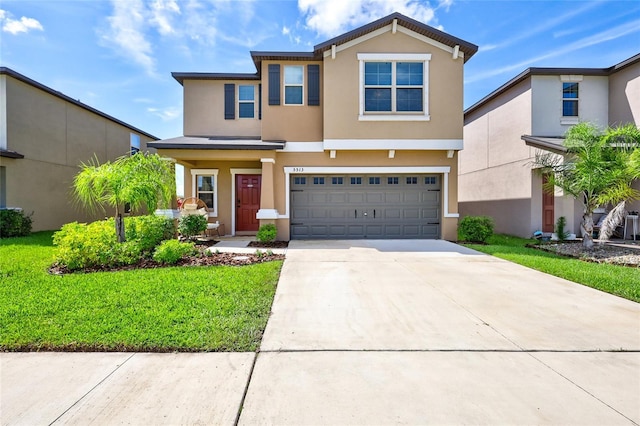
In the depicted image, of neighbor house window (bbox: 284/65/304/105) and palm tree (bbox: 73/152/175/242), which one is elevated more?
neighbor house window (bbox: 284/65/304/105)

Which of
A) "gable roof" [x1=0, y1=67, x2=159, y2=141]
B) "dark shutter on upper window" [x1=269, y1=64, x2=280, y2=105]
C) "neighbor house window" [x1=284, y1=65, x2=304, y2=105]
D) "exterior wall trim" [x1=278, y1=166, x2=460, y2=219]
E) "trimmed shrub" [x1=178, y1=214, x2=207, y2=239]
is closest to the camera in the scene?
"trimmed shrub" [x1=178, y1=214, x2=207, y2=239]

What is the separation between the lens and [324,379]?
2.73m

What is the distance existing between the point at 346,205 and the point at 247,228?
172 inches

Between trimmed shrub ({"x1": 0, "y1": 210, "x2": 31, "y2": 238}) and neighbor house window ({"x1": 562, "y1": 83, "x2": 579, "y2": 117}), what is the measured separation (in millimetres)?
21339

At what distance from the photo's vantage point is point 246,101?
41.4ft

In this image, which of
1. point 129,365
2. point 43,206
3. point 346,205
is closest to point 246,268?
point 129,365

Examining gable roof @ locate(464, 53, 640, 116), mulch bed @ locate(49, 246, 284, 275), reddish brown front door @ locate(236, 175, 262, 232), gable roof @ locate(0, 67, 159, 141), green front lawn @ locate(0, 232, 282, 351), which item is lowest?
green front lawn @ locate(0, 232, 282, 351)

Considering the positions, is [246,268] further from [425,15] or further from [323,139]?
[425,15]

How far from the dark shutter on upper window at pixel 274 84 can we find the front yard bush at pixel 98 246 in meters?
6.08

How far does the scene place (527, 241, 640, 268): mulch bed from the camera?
770cm

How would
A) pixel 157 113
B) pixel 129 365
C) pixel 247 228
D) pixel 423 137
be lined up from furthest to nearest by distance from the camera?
pixel 157 113 < pixel 247 228 < pixel 423 137 < pixel 129 365

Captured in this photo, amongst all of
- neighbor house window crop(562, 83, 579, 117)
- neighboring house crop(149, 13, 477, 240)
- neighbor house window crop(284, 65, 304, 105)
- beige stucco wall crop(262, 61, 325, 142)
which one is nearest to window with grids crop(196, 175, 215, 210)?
neighboring house crop(149, 13, 477, 240)

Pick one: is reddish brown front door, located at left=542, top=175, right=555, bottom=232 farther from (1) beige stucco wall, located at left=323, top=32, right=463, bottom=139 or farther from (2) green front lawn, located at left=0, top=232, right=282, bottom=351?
(2) green front lawn, located at left=0, top=232, right=282, bottom=351

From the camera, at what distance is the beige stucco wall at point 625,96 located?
11.6 metres
